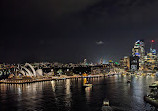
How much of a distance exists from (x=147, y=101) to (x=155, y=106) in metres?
3.00

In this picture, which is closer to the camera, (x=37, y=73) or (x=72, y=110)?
(x=72, y=110)

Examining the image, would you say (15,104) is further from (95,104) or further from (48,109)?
(95,104)

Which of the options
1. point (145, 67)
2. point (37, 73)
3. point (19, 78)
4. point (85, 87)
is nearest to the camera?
point (85, 87)

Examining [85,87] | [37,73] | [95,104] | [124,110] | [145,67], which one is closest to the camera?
[124,110]

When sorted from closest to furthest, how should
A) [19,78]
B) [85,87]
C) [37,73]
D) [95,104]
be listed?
[95,104] < [85,87] < [19,78] < [37,73]

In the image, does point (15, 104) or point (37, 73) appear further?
point (37, 73)

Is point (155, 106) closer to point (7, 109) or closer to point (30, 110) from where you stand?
point (30, 110)

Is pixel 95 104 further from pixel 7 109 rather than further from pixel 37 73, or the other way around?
pixel 37 73

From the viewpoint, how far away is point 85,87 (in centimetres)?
4806

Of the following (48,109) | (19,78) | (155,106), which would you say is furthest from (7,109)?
(19,78)

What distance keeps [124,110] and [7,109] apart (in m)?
14.4

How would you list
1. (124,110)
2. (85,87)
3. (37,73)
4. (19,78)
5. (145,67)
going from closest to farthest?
1. (124,110)
2. (85,87)
3. (19,78)
4. (37,73)
5. (145,67)

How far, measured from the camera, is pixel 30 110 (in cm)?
2389

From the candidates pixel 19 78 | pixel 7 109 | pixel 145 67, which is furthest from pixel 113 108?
pixel 145 67
